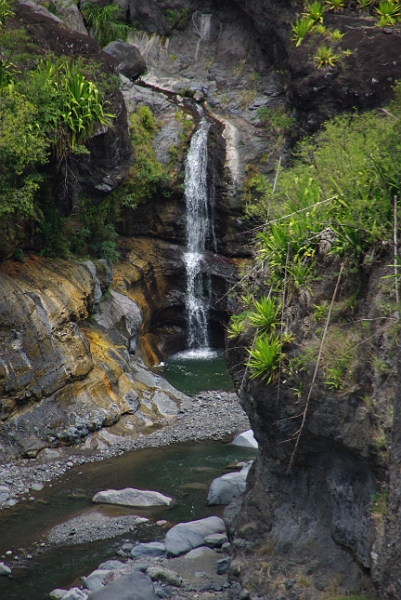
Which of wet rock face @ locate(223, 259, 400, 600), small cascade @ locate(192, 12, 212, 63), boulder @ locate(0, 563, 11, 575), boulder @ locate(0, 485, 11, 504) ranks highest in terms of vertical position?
small cascade @ locate(192, 12, 212, 63)

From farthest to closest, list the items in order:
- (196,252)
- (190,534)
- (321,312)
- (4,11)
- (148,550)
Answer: (196,252) < (4,11) < (190,534) < (148,550) < (321,312)

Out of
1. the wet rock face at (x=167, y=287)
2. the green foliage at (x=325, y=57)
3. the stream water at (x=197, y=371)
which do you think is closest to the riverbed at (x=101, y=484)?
the stream water at (x=197, y=371)

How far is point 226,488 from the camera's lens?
11.9 meters

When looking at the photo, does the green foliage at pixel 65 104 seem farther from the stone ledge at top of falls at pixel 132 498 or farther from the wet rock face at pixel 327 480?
the wet rock face at pixel 327 480

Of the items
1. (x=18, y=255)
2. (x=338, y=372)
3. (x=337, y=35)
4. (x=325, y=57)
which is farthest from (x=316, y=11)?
(x=338, y=372)

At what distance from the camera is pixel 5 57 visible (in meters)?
16.5

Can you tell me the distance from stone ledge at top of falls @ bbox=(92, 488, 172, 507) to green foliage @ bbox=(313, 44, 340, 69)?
53.7 ft

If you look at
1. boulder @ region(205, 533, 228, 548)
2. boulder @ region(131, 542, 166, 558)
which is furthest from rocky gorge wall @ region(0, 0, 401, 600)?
boulder @ region(131, 542, 166, 558)

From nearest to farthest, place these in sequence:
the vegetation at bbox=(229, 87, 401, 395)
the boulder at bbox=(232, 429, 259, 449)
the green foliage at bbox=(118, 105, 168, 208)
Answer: the vegetation at bbox=(229, 87, 401, 395)
the boulder at bbox=(232, 429, 259, 449)
the green foliage at bbox=(118, 105, 168, 208)

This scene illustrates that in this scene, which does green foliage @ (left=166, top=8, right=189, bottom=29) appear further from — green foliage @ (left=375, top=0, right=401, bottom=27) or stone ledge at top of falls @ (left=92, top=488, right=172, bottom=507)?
stone ledge at top of falls @ (left=92, top=488, right=172, bottom=507)

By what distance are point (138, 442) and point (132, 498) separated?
294 centimetres

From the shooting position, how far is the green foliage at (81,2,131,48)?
26719mm

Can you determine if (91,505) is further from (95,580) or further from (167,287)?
(167,287)

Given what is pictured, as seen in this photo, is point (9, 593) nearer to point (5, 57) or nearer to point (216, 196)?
point (5, 57)
